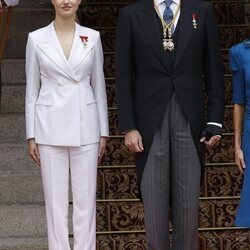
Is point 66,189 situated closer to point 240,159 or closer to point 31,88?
point 31,88

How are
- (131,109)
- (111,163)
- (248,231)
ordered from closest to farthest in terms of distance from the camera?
(131,109)
(248,231)
(111,163)

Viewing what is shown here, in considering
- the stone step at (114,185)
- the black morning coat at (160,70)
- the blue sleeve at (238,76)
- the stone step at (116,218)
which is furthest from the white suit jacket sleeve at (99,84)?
the stone step at (114,185)

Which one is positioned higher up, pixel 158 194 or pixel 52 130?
pixel 52 130

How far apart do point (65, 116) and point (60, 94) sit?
11 centimetres

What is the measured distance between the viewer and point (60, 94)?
172 inches

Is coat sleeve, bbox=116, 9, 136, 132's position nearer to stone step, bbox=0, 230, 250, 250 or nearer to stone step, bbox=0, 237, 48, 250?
stone step, bbox=0, 230, 250, 250

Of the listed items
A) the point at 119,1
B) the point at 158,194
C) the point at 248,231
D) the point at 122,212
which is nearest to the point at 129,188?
the point at 122,212

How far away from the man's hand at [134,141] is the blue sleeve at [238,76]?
506mm

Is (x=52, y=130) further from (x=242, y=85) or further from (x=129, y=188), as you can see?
(x=129, y=188)

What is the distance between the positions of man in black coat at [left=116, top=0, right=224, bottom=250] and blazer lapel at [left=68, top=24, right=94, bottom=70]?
0.14 m

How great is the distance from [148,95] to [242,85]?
1.48 ft

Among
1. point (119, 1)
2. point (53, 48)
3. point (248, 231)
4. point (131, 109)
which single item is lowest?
point (248, 231)

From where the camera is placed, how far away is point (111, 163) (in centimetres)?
615

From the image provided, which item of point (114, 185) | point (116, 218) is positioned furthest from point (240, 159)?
point (114, 185)
